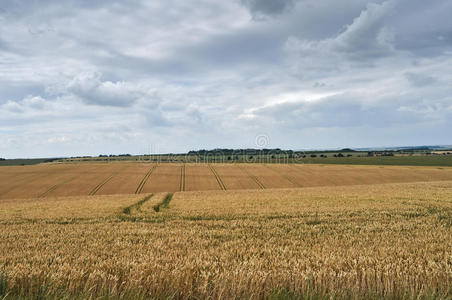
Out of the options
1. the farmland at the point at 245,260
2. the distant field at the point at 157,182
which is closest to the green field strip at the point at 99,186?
the distant field at the point at 157,182

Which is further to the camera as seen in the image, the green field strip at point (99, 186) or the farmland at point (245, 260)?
the green field strip at point (99, 186)

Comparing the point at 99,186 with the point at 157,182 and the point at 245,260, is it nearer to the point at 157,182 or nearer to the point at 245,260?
the point at 157,182

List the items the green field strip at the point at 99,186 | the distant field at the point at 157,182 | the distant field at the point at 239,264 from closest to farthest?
the distant field at the point at 239,264 → the green field strip at the point at 99,186 → the distant field at the point at 157,182

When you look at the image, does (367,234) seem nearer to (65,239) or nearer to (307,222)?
(307,222)

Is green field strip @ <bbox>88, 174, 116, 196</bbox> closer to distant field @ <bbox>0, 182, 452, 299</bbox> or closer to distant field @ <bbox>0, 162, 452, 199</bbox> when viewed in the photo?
distant field @ <bbox>0, 162, 452, 199</bbox>

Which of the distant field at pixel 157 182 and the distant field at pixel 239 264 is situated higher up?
the distant field at pixel 239 264

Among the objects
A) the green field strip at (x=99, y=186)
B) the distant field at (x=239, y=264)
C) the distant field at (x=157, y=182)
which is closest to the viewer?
the distant field at (x=239, y=264)

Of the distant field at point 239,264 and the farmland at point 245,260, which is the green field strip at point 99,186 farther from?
the distant field at point 239,264

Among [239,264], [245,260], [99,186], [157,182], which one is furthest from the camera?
[157,182]

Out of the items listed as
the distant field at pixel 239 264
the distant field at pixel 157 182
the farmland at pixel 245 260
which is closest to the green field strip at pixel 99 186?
the distant field at pixel 157 182

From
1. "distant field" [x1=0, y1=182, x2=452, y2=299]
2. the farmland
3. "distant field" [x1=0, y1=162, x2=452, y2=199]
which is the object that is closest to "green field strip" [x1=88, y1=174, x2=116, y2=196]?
"distant field" [x1=0, y1=162, x2=452, y2=199]

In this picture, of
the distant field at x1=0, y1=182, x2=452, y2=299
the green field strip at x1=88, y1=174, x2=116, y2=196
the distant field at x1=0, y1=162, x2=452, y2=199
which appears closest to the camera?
the distant field at x1=0, y1=182, x2=452, y2=299

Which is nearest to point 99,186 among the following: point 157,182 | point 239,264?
point 157,182

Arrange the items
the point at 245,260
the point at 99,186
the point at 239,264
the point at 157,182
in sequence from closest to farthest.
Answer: the point at 239,264
the point at 245,260
the point at 99,186
the point at 157,182
